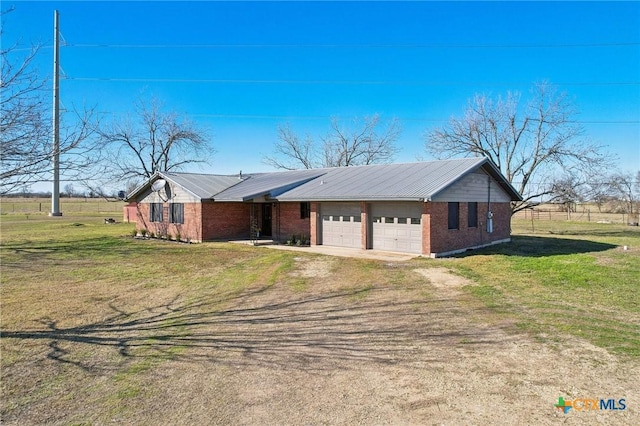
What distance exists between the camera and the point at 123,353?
6094 millimetres

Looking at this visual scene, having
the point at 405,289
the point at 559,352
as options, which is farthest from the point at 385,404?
the point at 405,289

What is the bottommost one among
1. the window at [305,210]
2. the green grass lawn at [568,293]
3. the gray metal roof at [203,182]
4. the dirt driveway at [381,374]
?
the dirt driveway at [381,374]

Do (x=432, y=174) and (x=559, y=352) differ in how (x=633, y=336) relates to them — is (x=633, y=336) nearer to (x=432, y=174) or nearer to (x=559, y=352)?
(x=559, y=352)

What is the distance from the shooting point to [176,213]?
23469 mm

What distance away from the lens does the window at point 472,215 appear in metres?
18.3

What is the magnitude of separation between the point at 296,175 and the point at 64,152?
797 inches

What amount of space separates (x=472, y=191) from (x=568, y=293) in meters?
9.11

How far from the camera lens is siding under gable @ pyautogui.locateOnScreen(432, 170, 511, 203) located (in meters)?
16.6

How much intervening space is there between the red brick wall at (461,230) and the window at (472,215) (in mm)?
222

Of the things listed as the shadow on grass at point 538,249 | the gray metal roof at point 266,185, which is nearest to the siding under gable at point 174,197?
the gray metal roof at point 266,185

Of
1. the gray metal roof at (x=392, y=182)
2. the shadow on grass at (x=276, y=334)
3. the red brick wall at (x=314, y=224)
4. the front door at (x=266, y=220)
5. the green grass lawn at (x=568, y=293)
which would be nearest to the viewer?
the shadow on grass at (x=276, y=334)

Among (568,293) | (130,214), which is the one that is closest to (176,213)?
(568,293)

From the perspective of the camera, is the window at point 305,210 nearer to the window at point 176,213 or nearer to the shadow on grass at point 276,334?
the window at point 176,213

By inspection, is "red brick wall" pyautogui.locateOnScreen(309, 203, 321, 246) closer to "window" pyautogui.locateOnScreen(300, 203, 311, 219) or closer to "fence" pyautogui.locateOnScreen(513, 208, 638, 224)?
"window" pyautogui.locateOnScreen(300, 203, 311, 219)
